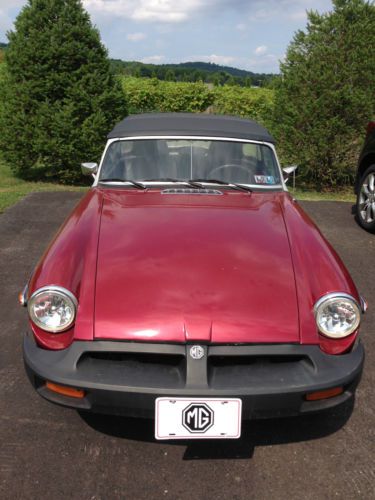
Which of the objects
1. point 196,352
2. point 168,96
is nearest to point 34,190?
point 196,352

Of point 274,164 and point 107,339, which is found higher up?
point 274,164

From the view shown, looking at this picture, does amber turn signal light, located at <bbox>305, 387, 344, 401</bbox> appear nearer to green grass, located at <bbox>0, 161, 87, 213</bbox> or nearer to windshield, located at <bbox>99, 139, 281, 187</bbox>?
windshield, located at <bbox>99, 139, 281, 187</bbox>

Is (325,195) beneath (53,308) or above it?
beneath

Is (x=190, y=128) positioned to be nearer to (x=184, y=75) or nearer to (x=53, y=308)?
(x=53, y=308)

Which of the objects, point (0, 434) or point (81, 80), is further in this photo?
point (81, 80)

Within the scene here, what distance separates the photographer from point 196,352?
2.13 m

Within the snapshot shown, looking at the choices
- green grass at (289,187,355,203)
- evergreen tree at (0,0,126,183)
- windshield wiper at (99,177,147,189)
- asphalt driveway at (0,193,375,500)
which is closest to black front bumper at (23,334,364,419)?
asphalt driveway at (0,193,375,500)

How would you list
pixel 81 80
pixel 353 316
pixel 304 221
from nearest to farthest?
pixel 353 316 < pixel 304 221 < pixel 81 80

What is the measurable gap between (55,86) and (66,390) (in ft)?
26.8

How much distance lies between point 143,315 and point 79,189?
728cm

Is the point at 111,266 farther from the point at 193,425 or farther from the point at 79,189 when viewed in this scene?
the point at 79,189

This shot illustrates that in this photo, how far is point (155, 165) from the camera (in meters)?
3.68

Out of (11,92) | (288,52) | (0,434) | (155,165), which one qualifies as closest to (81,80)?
(11,92)

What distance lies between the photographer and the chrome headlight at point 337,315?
2.29 m
